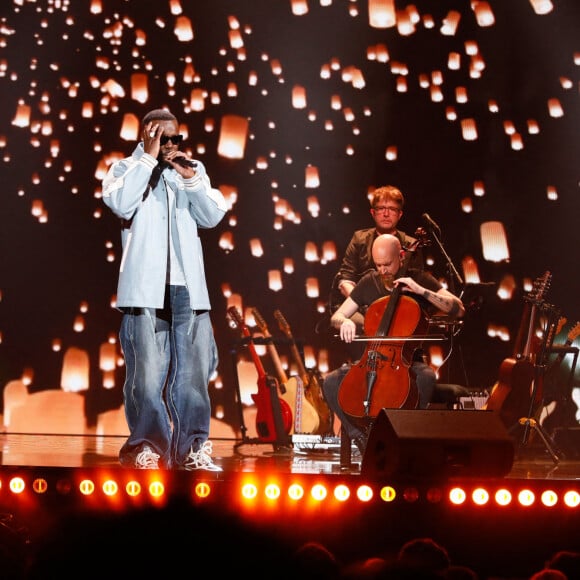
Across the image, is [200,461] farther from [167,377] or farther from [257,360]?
[257,360]

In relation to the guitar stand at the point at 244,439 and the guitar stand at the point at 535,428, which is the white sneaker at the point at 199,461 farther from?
the guitar stand at the point at 535,428

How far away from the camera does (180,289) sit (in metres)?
3.04

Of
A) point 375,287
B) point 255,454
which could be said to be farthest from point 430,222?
point 255,454

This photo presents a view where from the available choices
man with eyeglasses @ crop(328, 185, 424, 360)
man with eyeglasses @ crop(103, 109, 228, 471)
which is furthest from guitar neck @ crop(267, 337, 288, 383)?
man with eyeglasses @ crop(103, 109, 228, 471)

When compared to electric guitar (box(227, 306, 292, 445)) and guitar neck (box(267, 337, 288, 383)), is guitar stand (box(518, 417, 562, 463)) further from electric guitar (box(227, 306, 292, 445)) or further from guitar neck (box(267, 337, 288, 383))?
guitar neck (box(267, 337, 288, 383))

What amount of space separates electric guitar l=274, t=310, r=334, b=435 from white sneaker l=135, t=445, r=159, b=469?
7.38 feet

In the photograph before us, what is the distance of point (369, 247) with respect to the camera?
4465mm

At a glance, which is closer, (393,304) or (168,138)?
(168,138)

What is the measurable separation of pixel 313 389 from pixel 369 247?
1105 millimetres

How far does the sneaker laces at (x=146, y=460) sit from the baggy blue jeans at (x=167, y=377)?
6cm

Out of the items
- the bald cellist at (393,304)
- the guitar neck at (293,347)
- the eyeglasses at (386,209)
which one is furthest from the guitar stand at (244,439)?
the eyeglasses at (386,209)

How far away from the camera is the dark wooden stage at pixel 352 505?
242 cm

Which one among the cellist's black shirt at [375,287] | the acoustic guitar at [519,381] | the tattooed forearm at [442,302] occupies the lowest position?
the acoustic guitar at [519,381]

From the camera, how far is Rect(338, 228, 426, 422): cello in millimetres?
3303
